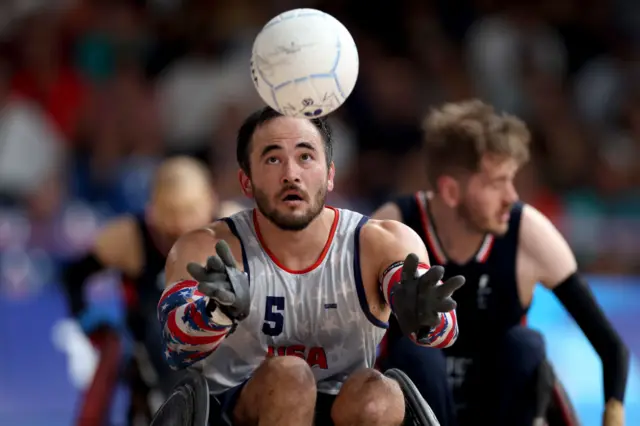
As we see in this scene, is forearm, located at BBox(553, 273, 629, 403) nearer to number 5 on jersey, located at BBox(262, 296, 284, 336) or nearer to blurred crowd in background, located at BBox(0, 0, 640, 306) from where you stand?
number 5 on jersey, located at BBox(262, 296, 284, 336)

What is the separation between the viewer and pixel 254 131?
3.37m

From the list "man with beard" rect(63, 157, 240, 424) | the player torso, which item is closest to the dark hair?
"man with beard" rect(63, 157, 240, 424)

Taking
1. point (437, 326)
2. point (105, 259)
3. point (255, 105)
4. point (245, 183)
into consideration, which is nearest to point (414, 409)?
point (437, 326)

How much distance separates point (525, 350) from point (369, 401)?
1091 mm

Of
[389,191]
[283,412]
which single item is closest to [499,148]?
[283,412]

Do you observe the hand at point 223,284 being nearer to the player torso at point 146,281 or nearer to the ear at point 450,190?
the ear at point 450,190

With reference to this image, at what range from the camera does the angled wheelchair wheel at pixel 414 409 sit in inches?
121

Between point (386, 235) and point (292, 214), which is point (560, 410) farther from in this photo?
point (292, 214)

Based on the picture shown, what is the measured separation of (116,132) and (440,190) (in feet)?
15.0

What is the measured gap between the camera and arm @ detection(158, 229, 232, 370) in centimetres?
299

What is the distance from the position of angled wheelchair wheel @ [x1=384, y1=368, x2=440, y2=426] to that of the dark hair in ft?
2.31

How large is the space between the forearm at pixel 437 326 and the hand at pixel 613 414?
0.99m

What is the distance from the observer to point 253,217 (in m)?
3.49

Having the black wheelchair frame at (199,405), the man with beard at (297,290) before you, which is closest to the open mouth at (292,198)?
the man with beard at (297,290)
